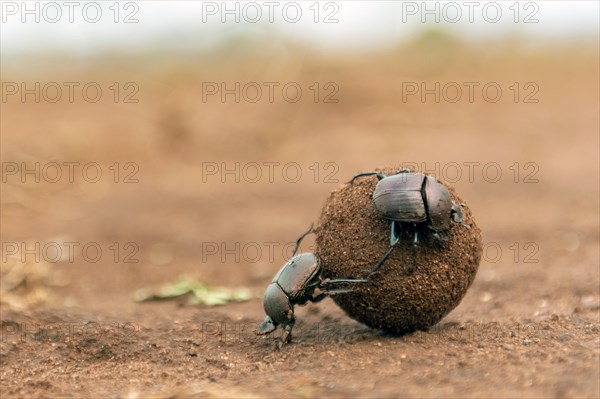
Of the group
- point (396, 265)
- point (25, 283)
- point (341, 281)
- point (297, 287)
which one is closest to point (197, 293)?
point (25, 283)

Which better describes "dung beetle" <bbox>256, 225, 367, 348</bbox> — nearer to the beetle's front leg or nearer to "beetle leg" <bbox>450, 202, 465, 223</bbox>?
the beetle's front leg

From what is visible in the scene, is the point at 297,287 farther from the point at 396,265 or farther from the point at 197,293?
the point at 197,293

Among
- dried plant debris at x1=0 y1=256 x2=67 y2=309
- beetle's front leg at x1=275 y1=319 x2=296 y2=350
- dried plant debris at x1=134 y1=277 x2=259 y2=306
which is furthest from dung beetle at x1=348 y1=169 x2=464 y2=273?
dried plant debris at x1=0 y1=256 x2=67 y2=309

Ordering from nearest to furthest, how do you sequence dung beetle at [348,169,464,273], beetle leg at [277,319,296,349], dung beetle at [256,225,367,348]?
1. dung beetle at [348,169,464,273]
2. dung beetle at [256,225,367,348]
3. beetle leg at [277,319,296,349]

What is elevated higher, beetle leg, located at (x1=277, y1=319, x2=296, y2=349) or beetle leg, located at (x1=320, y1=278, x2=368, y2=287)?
beetle leg, located at (x1=320, y1=278, x2=368, y2=287)

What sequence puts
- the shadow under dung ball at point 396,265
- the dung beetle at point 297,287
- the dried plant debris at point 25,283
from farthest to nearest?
the dried plant debris at point 25,283 < the dung beetle at point 297,287 < the shadow under dung ball at point 396,265

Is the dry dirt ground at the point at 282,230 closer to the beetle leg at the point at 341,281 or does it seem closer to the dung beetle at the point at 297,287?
the dung beetle at the point at 297,287

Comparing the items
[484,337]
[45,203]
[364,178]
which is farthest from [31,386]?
[45,203]

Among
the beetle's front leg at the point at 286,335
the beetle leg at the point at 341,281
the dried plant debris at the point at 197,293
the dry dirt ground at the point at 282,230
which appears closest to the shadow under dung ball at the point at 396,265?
the beetle leg at the point at 341,281
